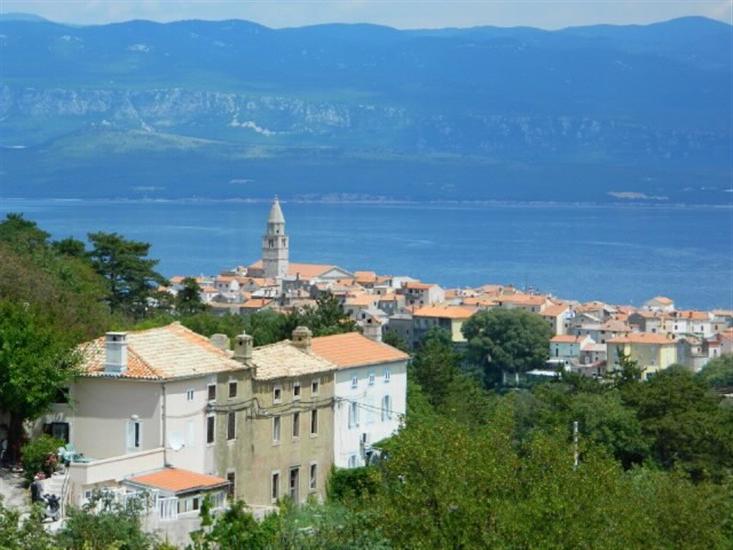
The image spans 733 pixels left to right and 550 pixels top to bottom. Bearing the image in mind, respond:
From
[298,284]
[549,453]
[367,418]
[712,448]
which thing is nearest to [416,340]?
[298,284]

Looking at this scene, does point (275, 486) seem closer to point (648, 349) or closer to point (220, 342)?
point (220, 342)

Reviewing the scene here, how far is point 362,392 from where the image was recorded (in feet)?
86.1

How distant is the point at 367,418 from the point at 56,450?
22.0 feet

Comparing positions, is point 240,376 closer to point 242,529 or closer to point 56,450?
point 56,450

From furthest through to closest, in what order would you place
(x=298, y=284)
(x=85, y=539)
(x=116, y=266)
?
(x=298, y=284) → (x=116, y=266) → (x=85, y=539)

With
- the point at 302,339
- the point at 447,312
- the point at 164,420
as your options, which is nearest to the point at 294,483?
the point at 302,339

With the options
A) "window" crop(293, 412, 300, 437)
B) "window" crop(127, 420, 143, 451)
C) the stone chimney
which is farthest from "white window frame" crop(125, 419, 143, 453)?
"window" crop(293, 412, 300, 437)

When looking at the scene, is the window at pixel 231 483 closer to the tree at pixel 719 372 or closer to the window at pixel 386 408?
the window at pixel 386 408

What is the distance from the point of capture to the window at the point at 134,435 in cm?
2119

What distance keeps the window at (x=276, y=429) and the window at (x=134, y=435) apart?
2660 millimetres

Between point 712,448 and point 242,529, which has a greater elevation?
point 242,529

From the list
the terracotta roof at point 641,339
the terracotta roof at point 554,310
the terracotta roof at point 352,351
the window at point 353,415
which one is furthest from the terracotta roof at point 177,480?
the terracotta roof at point 554,310

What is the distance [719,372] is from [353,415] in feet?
191

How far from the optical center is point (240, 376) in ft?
74.6
